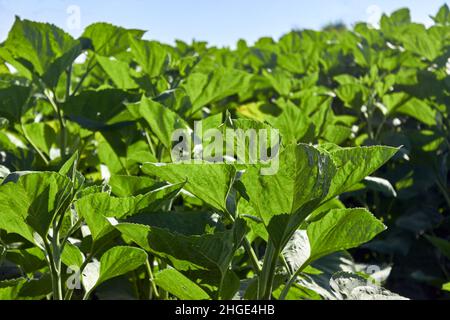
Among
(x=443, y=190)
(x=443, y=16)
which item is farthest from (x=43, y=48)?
(x=443, y=16)

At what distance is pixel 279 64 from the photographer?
129 inches

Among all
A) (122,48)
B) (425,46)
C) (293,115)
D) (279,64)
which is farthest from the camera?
(279,64)

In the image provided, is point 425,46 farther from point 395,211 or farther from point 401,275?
point 401,275

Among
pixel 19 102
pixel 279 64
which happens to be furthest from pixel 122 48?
pixel 279 64

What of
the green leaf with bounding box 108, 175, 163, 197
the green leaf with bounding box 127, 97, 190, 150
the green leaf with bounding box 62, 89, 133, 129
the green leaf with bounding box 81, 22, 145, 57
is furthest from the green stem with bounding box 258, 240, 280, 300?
the green leaf with bounding box 81, 22, 145, 57

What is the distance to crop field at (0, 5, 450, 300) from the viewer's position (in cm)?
103

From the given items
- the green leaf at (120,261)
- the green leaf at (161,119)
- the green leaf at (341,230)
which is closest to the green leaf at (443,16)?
the green leaf at (161,119)

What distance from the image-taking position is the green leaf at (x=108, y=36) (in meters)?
1.93

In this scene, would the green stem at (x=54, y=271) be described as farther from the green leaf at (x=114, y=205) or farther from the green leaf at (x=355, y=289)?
the green leaf at (x=355, y=289)

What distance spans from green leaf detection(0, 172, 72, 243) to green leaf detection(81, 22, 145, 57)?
95cm

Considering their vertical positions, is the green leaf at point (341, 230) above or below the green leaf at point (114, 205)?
below

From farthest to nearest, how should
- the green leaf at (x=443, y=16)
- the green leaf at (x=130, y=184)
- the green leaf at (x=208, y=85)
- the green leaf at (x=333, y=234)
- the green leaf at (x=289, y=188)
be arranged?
the green leaf at (x=443, y=16), the green leaf at (x=208, y=85), the green leaf at (x=130, y=184), the green leaf at (x=333, y=234), the green leaf at (x=289, y=188)
